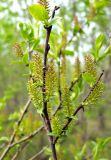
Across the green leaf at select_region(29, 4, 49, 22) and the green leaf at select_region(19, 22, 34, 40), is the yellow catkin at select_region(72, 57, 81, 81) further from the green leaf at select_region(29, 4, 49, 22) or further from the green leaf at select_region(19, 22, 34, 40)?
the green leaf at select_region(29, 4, 49, 22)

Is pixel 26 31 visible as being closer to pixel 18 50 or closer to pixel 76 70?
pixel 18 50

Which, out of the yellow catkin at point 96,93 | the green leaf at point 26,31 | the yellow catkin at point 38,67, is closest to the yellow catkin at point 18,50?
the green leaf at point 26,31

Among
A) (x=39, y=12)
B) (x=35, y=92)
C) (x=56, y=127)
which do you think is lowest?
(x=56, y=127)

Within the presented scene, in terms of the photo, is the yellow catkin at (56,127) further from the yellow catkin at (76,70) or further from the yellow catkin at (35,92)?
the yellow catkin at (76,70)

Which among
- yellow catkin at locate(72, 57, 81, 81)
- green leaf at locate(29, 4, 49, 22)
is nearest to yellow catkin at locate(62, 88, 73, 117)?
green leaf at locate(29, 4, 49, 22)

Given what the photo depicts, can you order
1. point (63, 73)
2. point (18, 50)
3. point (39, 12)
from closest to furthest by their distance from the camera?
point (39, 12), point (18, 50), point (63, 73)

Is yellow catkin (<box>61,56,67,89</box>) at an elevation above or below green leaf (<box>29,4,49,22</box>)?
below

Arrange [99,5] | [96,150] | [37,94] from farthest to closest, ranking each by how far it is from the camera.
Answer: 1. [99,5]
2. [96,150]
3. [37,94]

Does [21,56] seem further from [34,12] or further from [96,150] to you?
[96,150]

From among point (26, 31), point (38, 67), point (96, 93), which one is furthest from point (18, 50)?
point (96, 93)

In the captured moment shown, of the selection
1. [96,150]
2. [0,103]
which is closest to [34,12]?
[96,150]

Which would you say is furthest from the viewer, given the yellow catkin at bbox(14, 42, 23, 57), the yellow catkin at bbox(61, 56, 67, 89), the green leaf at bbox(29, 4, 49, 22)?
the yellow catkin at bbox(61, 56, 67, 89)
